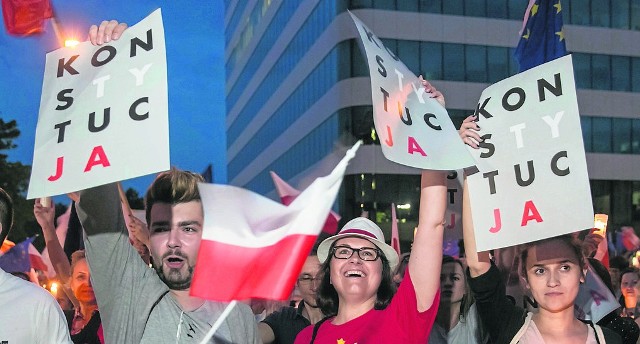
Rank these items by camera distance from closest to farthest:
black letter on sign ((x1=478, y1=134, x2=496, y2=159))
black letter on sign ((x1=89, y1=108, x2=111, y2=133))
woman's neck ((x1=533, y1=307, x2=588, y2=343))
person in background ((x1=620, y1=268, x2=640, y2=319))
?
1. black letter on sign ((x1=89, y1=108, x2=111, y2=133))
2. woman's neck ((x1=533, y1=307, x2=588, y2=343))
3. black letter on sign ((x1=478, y1=134, x2=496, y2=159))
4. person in background ((x1=620, y1=268, x2=640, y2=319))

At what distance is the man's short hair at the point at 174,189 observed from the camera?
12.3ft

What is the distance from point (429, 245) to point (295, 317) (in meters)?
2.12

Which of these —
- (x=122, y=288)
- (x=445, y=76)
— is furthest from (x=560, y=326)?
(x=445, y=76)

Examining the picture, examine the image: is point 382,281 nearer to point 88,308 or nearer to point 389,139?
point 389,139

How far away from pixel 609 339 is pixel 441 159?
1.20 m

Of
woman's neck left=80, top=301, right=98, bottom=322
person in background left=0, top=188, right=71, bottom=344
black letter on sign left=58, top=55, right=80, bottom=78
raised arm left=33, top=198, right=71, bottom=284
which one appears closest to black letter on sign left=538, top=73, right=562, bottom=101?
black letter on sign left=58, top=55, right=80, bottom=78

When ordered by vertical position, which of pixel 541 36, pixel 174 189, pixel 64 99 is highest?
pixel 541 36

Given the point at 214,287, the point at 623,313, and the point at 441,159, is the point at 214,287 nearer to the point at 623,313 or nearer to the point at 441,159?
the point at 441,159

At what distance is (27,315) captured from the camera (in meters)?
3.48

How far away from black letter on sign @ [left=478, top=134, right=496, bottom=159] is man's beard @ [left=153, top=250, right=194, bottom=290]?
6.07ft

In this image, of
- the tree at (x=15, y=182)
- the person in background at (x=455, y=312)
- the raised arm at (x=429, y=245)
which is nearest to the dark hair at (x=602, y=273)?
the person in background at (x=455, y=312)

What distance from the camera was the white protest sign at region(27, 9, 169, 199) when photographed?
3557 mm

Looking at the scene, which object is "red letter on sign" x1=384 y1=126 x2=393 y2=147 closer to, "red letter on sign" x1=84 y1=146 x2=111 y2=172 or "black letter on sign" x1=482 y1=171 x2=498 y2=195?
"black letter on sign" x1=482 y1=171 x2=498 y2=195

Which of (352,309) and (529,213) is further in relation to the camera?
(529,213)
